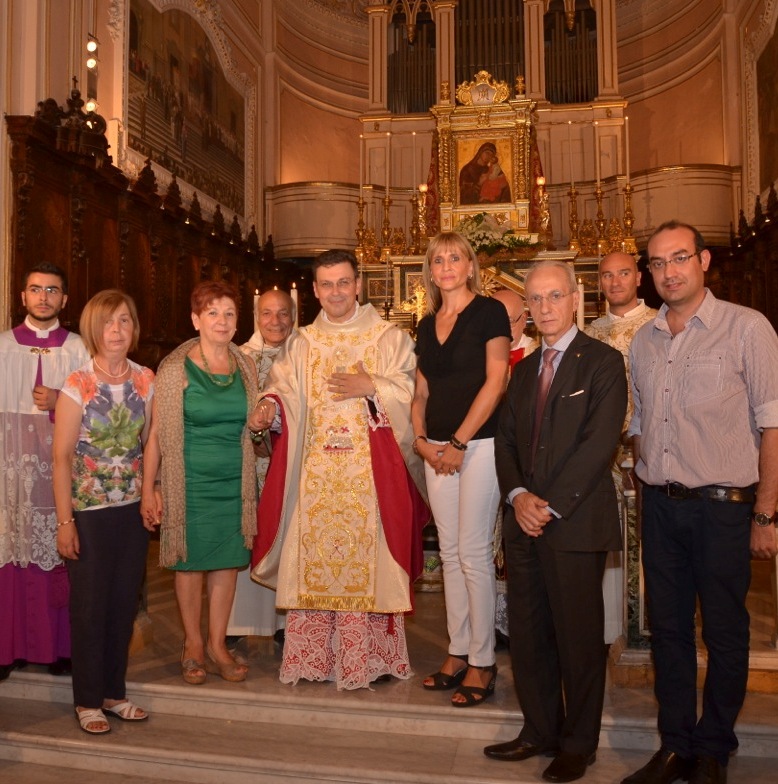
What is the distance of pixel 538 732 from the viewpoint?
281 centimetres

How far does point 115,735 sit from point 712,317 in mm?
2653

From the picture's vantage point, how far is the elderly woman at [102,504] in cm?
312

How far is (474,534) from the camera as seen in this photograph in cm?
316

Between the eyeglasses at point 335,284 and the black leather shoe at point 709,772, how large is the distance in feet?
7.11

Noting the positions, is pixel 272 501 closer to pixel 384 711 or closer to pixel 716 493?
pixel 384 711

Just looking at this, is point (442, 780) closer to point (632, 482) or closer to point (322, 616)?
point (322, 616)

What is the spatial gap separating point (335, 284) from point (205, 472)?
0.97 meters

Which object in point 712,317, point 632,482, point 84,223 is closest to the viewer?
point 712,317

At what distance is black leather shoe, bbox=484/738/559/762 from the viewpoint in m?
2.81

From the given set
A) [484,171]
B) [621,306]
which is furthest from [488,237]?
[621,306]

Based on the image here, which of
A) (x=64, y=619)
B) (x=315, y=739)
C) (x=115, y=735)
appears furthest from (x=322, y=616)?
(x=64, y=619)

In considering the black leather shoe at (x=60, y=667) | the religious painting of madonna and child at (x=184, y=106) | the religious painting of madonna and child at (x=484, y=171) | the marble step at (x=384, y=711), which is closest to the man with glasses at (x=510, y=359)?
the marble step at (x=384, y=711)

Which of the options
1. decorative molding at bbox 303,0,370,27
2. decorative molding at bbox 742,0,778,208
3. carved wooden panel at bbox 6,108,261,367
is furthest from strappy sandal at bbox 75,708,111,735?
decorative molding at bbox 303,0,370,27

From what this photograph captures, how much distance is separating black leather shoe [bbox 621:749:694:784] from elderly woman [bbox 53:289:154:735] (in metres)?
1.91
